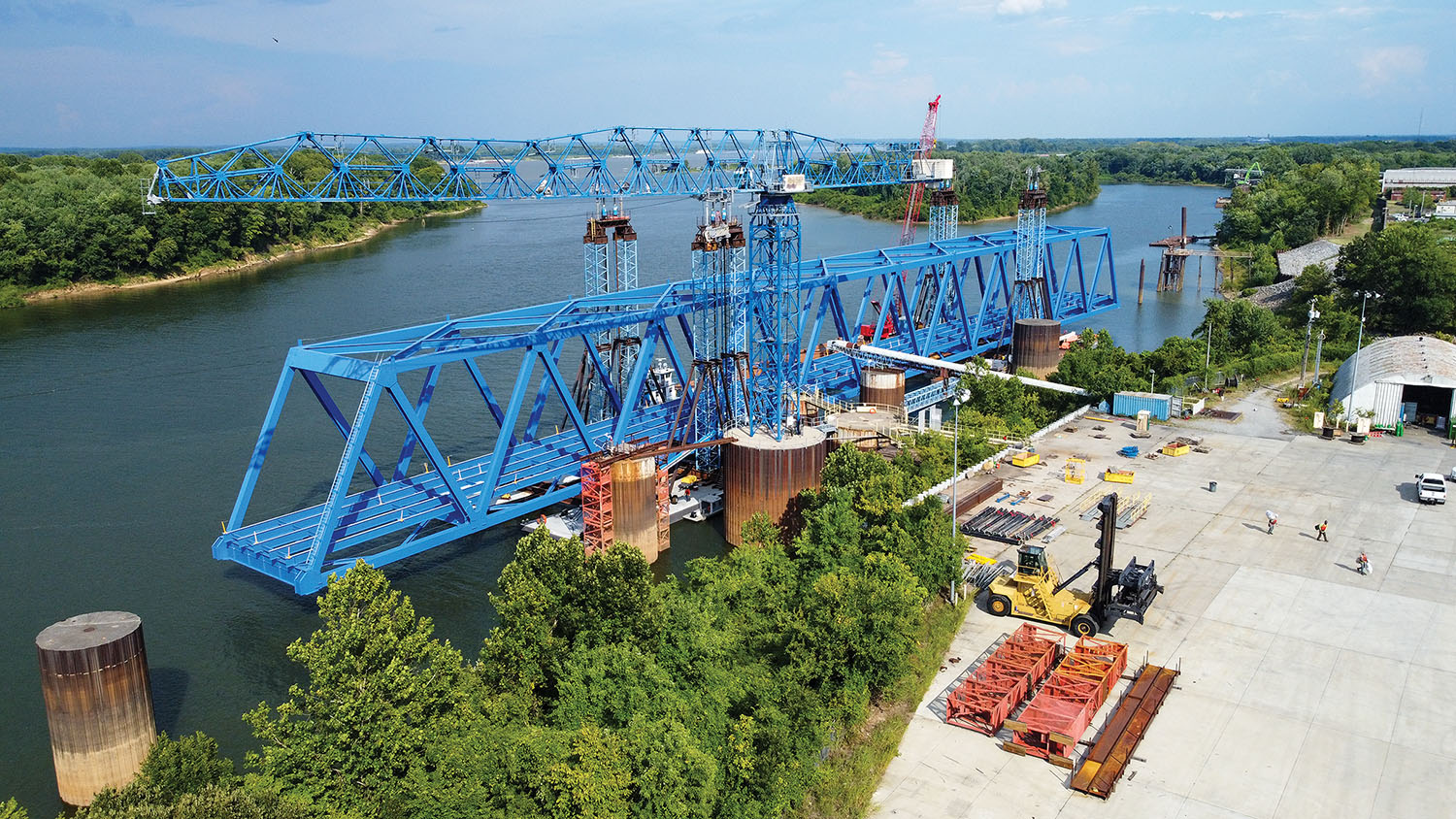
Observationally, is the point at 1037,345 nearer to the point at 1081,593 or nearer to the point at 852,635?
the point at 1081,593

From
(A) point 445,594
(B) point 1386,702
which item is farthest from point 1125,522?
(A) point 445,594

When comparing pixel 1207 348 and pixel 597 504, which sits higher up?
pixel 1207 348

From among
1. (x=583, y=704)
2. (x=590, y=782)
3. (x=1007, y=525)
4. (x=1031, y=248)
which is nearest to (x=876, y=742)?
(x=583, y=704)

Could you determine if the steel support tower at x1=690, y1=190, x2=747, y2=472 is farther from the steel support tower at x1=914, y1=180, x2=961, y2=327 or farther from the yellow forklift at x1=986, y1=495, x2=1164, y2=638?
the steel support tower at x1=914, y1=180, x2=961, y2=327

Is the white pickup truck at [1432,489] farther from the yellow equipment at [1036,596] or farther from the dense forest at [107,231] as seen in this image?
the dense forest at [107,231]

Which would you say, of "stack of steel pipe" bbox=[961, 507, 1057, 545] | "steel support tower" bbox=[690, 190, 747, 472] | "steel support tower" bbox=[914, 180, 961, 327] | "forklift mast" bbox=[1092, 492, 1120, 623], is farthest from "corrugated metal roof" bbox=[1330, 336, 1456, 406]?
"steel support tower" bbox=[690, 190, 747, 472]

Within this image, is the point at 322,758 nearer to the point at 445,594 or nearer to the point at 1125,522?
the point at 445,594

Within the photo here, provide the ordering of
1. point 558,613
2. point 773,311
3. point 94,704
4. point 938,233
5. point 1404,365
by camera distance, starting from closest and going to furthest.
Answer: point 94,704
point 558,613
point 773,311
point 1404,365
point 938,233
